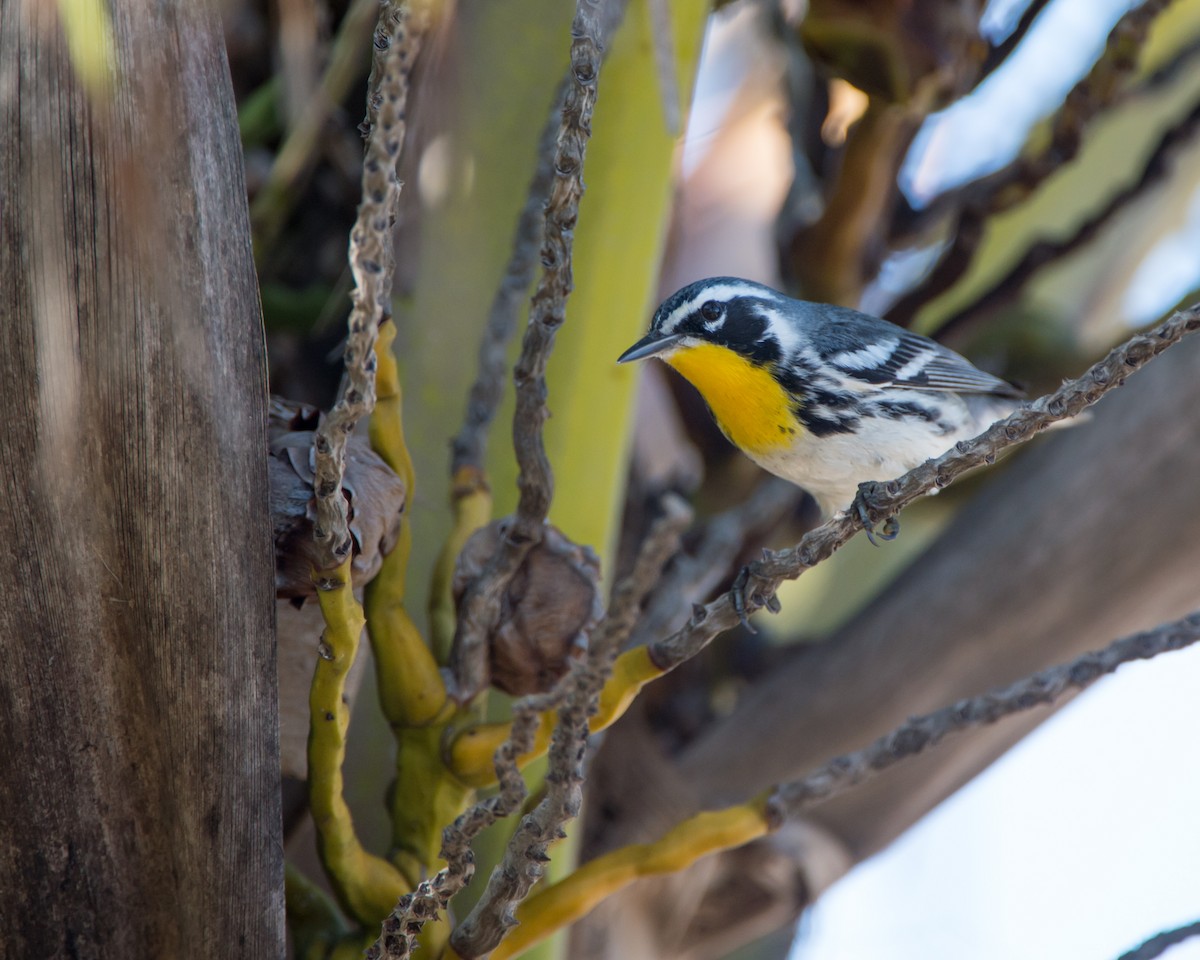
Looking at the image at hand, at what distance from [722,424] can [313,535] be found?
0.92 metres

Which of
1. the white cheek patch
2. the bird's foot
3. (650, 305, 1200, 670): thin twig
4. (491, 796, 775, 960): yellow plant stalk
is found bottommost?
(491, 796, 775, 960): yellow plant stalk

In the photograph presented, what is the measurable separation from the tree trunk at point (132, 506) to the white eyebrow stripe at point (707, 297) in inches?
28.3

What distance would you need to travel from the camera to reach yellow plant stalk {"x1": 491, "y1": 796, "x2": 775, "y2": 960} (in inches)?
33.8

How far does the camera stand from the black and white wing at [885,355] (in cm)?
157

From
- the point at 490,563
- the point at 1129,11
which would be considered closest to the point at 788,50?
the point at 1129,11

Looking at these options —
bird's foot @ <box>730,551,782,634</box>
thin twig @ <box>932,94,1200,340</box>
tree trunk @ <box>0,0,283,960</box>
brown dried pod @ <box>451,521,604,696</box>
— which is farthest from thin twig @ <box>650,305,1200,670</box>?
thin twig @ <box>932,94,1200,340</box>

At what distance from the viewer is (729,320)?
5.09 ft

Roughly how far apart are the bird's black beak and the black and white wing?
26 cm

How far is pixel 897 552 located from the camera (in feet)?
6.53

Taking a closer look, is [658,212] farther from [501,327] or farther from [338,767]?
[338,767]

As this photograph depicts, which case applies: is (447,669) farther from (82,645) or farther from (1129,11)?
(1129,11)

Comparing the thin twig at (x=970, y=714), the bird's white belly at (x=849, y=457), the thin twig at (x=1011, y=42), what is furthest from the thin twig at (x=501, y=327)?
the thin twig at (x=1011, y=42)

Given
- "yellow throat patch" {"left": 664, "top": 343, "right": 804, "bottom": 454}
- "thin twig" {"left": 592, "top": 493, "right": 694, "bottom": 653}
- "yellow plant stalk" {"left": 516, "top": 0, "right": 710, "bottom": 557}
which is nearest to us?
"thin twig" {"left": 592, "top": 493, "right": 694, "bottom": 653}

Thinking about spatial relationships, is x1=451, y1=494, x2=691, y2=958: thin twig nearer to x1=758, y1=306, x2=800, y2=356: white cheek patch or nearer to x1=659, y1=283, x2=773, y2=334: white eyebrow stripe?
x1=659, y1=283, x2=773, y2=334: white eyebrow stripe
